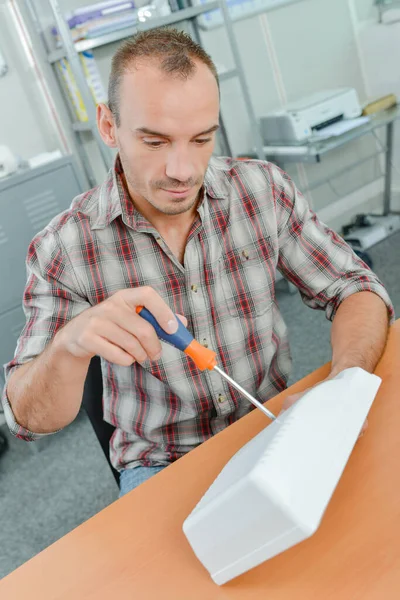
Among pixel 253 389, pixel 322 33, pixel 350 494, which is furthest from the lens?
pixel 322 33

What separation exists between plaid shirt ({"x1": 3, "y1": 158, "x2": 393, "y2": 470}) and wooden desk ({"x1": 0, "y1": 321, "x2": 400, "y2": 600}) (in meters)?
0.28

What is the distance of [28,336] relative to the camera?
1050mm

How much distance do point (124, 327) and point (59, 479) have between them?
1652 millimetres

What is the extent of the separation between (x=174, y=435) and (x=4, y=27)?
2.20m

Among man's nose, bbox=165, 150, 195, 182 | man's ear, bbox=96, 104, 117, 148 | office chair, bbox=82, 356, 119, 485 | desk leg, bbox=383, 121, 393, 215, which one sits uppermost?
man's ear, bbox=96, 104, 117, 148

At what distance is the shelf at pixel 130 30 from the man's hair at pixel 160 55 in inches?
54.6

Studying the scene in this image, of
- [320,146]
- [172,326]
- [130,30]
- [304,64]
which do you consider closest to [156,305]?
[172,326]

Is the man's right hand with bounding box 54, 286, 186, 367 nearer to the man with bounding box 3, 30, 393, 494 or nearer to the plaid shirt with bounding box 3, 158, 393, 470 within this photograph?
the man with bounding box 3, 30, 393, 494

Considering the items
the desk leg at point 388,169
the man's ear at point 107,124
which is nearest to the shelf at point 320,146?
the desk leg at point 388,169

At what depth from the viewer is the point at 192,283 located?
111 centimetres

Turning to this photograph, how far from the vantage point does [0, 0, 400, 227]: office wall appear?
3.13m

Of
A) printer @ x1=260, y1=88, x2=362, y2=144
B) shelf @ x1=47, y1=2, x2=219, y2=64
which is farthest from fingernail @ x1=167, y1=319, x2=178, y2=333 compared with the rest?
printer @ x1=260, y1=88, x2=362, y2=144

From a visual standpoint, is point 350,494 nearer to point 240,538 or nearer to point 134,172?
point 240,538

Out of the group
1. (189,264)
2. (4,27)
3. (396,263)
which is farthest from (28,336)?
(396,263)
